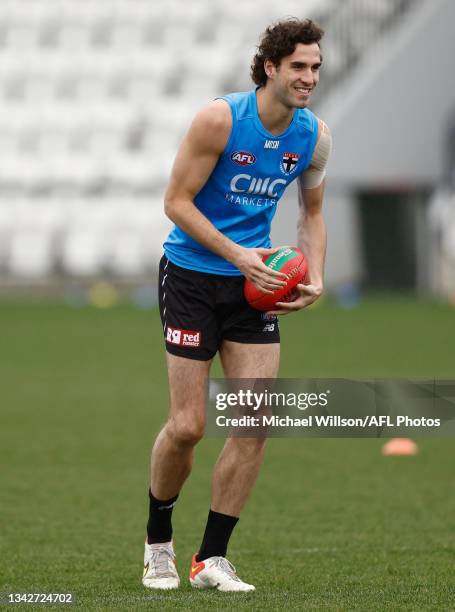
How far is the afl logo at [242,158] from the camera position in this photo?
5.44 meters

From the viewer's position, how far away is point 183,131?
27.9m

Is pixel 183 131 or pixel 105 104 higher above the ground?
pixel 105 104

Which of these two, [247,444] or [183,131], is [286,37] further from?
[183,131]

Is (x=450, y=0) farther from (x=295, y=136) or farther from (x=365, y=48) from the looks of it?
(x=295, y=136)

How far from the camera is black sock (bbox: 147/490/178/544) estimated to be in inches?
226

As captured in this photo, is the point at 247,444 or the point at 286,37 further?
the point at 247,444

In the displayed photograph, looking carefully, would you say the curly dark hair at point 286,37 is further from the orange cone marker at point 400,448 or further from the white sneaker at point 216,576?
the orange cone marker at point 400,448

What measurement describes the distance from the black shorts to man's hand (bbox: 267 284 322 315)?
0.10m

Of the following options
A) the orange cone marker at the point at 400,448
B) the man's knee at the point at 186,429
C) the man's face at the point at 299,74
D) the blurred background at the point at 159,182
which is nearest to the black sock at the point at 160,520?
the man's knee at the point at 186,429

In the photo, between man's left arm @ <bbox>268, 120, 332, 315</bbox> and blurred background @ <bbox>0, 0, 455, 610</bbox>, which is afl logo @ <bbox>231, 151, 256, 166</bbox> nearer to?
man's left arm @ <bbox>268, 120, 332, 315</bbox>

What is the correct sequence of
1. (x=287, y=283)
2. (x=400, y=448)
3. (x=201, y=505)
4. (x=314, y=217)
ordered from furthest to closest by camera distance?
(x=400, y=448), (x=201, y=505), (x=314, y=217), (x=287, y=283)

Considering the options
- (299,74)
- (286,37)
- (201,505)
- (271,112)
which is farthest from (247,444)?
(201,505)

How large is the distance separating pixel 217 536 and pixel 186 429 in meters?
0.44

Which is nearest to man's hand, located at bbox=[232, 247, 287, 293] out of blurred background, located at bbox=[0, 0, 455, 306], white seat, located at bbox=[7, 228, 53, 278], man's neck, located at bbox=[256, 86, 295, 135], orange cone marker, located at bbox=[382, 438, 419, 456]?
man's neck, located at bbox=[256, 86, 295, 135]
